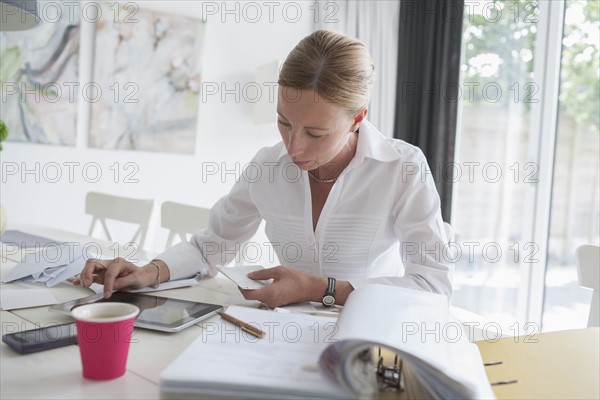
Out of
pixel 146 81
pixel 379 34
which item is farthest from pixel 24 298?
pixel 379 34

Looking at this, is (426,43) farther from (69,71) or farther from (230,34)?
(69,71)

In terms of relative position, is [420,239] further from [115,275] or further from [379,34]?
[379,34]

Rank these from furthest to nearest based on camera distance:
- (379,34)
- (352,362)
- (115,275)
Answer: (379,34) → (115,275) → (352,362)

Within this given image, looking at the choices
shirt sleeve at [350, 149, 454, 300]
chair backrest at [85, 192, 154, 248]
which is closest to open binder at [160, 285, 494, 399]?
shirt sleeve at [350, 149, 454, 300]

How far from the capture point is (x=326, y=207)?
1.35 metres

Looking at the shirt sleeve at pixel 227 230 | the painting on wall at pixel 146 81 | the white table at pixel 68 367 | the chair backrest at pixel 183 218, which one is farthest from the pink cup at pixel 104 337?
the painting on wall at pixel 146 81

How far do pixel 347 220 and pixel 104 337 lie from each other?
766 millimetres

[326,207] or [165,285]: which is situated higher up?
[326,207]

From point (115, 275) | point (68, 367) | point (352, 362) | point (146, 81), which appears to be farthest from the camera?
point (146, 81)

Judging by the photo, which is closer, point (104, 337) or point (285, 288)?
point (104, 337)

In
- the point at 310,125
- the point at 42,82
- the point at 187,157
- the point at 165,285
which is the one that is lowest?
the point at 165,285

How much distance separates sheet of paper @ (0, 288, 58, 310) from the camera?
3.38ft

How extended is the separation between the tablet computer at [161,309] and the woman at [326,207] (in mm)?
49

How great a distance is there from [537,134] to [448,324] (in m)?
2.46
